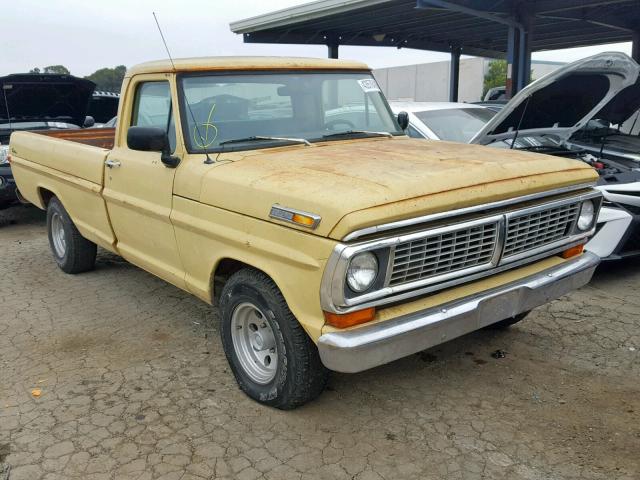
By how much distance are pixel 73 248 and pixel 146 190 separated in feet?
6.98

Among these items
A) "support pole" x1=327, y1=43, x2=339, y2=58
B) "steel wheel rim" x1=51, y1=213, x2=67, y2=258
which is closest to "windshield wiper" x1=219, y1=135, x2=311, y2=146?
"steel wheel rim" x1=51, y1=213, x2=67, y2=258

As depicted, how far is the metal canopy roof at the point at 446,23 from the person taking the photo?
37.1 ft

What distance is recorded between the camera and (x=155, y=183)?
13.0ft

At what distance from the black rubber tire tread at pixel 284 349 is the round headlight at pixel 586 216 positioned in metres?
1.89

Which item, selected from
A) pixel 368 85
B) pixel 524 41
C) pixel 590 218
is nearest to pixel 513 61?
pixel 524 41

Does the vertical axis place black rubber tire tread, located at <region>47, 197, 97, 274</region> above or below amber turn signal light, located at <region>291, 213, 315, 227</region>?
below

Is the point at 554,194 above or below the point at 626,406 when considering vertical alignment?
above

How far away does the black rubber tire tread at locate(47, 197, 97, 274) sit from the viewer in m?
5.73

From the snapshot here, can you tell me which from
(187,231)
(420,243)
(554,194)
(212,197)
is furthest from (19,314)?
(554,194)

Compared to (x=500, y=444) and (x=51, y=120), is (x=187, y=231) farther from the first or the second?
(x=51, y=120)

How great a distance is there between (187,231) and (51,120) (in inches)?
254

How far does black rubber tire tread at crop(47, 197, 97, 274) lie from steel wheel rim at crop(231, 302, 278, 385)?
114 inches

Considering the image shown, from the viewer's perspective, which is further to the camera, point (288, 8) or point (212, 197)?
point (288, 8)

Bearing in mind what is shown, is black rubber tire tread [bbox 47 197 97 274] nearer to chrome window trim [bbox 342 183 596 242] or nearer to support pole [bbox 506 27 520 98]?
chrome window trim [bbox 342 183 596 242]
